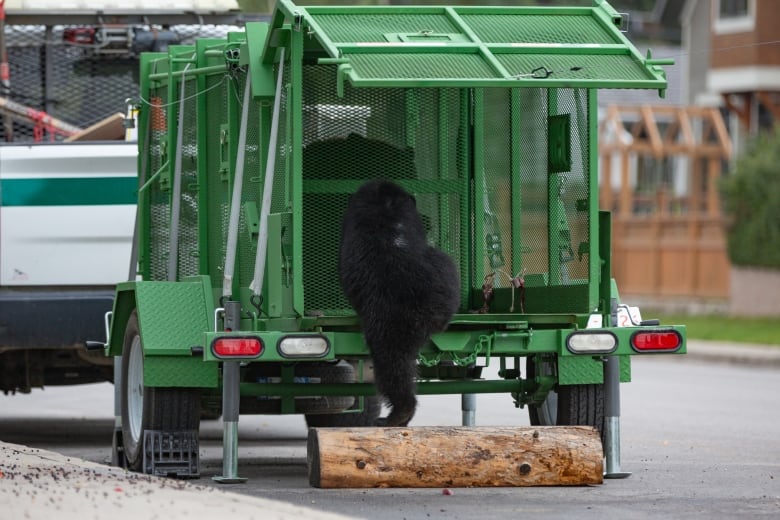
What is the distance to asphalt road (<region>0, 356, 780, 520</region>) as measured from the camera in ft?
29.0

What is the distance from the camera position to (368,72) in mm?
8727

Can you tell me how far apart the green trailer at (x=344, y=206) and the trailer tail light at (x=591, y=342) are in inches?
0.4

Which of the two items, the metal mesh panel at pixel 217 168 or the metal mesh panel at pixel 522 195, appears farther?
the metal mesh panel at pixel 217 168

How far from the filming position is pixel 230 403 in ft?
31.3

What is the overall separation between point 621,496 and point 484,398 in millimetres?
8412

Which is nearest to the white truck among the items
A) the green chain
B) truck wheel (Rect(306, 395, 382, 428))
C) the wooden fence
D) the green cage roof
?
truck wheel (Rect(306, 395, 382, 428))

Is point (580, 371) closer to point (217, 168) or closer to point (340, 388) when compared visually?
point (340, 388)

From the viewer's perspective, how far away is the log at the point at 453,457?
9.17 m

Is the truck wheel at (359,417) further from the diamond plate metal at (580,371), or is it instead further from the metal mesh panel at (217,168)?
the diamond plate metal at (580,371)

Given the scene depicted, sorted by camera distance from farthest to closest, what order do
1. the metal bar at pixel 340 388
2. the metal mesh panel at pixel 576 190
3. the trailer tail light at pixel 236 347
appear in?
the metal mesh panel at pixel 576 190
the metal bar at pixel 340 388
the trailer tail light at pixel 236 347

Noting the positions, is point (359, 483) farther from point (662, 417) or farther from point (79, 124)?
point (662, 417)

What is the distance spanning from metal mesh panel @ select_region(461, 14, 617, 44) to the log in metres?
2.08

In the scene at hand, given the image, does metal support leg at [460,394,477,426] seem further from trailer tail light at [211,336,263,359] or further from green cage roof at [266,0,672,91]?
green cage roof at [266,0,672,91]

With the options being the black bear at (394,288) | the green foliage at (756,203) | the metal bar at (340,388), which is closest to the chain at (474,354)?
the metal bar at (340,388)
